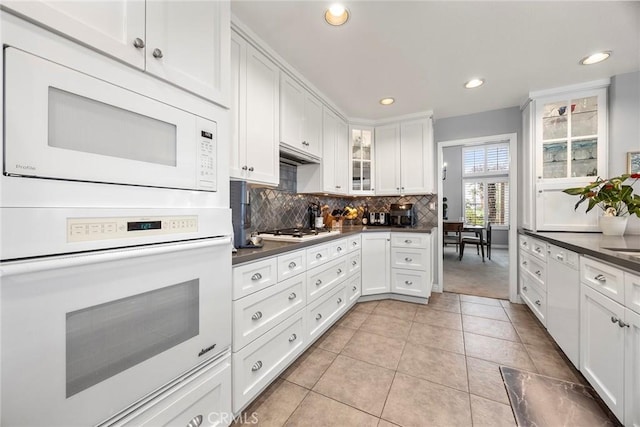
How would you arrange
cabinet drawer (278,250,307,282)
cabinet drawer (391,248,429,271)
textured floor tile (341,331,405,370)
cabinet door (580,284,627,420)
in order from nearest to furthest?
cabinet door (580,284,627,420)
cabinet drawer (278,250,307,282)
textured floor tile (341,331,405,370)
cabinet drawer (391,248,429,271)

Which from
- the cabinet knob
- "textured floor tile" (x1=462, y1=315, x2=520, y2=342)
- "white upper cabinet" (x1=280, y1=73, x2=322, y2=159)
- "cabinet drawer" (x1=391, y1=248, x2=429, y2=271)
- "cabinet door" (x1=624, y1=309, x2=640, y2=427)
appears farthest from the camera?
"cabinet drawer" (x1=391, y1=248, x2=429, y2=271)

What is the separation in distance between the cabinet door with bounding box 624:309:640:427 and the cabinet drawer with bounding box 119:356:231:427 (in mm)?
1851

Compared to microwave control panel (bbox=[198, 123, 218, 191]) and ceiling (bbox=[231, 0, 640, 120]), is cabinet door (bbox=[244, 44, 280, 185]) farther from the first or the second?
microwave control panel (bbox=[198, 123, 218, 191])

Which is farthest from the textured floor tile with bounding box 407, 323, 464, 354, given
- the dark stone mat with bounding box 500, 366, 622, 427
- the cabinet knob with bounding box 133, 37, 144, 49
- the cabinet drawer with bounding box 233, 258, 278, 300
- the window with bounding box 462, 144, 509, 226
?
the window with bounding box 462, 144, 509, 226

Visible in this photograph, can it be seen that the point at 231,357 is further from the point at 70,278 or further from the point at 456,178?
the point at 456,178

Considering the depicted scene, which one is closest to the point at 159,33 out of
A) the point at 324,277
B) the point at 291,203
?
the point at 324,277

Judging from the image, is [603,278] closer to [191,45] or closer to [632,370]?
[632,370]

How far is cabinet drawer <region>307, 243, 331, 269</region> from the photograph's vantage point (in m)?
1.93

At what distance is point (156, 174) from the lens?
2.81 ft

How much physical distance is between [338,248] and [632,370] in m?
1.81

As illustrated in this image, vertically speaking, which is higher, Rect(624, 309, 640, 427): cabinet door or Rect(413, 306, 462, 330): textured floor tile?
Rect(624, 309, 640, 427): cabinet door

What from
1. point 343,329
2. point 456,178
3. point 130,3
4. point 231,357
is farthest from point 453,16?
point 456,178

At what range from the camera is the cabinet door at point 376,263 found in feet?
9.73

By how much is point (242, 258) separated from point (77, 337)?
25.7 inches
